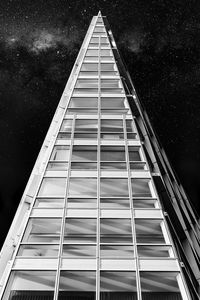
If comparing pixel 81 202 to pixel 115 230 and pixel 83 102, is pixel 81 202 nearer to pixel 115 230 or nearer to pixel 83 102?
pixel 115 230

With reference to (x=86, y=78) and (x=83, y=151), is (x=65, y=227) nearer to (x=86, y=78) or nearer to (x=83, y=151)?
(x=83, y=151)

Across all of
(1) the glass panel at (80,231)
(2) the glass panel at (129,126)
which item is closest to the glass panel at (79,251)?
(1) the glass panel at (80,231)

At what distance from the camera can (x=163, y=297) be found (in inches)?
552

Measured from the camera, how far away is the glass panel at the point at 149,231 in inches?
698

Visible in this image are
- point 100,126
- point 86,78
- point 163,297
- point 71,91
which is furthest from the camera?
point 86,78

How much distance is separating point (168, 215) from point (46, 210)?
6.71 m

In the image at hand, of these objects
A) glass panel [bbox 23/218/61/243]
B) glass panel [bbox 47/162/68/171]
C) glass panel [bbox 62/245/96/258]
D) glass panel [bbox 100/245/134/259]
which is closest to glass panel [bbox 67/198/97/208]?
glass panel [bbox 23/218/61/243]

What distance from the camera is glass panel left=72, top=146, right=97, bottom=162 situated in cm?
2430

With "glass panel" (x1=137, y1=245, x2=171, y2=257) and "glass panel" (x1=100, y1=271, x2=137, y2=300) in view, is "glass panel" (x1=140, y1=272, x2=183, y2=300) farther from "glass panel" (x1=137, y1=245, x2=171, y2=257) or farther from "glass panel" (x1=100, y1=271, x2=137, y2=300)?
"glass panel" (x1=137, y1=245, x2=171, y2=257)

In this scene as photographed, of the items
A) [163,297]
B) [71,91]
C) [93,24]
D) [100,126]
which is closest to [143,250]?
[163,297]

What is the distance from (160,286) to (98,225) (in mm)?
4668

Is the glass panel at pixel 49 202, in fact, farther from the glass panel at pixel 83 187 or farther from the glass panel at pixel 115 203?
the glass panel at pixel 115 203

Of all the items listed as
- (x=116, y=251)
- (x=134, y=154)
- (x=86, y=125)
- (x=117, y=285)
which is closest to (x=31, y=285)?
(x=117, y=285)

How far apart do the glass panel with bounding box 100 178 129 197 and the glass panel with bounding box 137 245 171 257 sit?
4.52m
